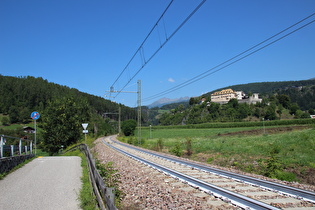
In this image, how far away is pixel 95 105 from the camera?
147500 millimetres

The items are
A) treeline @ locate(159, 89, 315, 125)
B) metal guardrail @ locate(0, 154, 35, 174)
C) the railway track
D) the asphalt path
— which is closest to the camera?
the railway track

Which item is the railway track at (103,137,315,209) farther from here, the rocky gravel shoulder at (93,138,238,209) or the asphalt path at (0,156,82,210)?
the asphalt path at (0,156,82,210)

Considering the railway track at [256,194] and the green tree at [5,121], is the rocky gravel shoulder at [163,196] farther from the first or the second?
the green tree at [5,121]

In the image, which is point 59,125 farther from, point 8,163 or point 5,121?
point 5,121

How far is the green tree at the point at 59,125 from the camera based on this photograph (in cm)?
4744

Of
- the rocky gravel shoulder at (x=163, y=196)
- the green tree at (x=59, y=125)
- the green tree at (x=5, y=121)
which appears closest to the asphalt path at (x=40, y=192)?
the rocky gravel shoulder at (x=163, y=196)

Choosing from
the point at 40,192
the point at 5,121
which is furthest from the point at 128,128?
the point at 40,192

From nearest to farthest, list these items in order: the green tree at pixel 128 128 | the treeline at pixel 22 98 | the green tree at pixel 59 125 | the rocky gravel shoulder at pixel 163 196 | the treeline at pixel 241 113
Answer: the rocky gravel shoulder at pixel 163 196 → the green tree at pixel 59 125 → the green tree at pixel 128 128 → the treeline at pixel 22 98 → the treeline at pixel 241 113

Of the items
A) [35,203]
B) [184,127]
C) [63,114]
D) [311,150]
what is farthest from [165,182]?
[184,127]

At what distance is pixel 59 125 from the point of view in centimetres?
4769

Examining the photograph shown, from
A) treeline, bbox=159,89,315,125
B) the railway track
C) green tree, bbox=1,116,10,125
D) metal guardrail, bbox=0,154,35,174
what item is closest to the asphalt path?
metal guardrail, bbox=0,154,35,174

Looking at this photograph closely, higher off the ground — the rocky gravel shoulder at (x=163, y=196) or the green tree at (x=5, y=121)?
the green tree at (x=5, y=121)

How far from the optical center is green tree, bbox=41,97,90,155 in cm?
4744

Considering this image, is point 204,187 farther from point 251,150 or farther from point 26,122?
point 26,122
